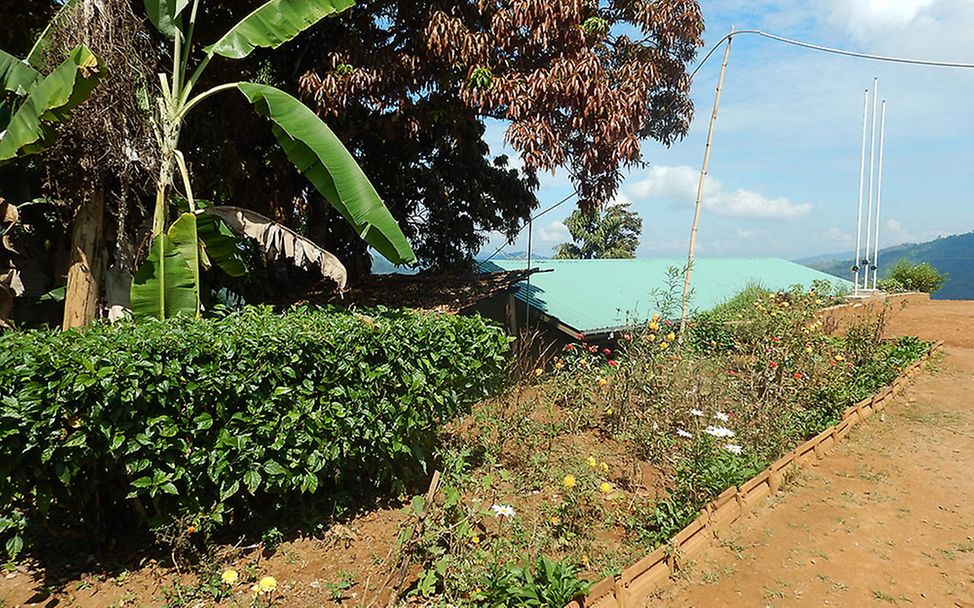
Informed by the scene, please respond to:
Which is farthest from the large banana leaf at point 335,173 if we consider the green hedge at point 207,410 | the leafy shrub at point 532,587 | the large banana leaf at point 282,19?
the leafy shrub at point 532,587

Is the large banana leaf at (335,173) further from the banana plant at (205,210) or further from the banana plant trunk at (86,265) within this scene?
the banana plant trunk at (86,265)

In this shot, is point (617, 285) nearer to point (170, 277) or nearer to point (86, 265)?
point (170, 277)

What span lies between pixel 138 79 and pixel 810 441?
704cm

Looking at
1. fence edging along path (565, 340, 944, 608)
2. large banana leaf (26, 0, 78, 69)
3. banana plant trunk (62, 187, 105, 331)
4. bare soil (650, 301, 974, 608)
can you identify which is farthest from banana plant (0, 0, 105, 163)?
bare soil (650, 301, 974, 608)

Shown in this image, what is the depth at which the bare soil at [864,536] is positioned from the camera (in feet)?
10.8

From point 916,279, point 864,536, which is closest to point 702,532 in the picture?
point 864,536

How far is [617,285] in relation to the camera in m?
11.0

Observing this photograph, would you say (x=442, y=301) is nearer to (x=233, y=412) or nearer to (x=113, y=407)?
(x=233, y=412)

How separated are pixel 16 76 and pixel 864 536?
23.7ft

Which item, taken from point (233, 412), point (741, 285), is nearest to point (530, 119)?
point (233, 412)

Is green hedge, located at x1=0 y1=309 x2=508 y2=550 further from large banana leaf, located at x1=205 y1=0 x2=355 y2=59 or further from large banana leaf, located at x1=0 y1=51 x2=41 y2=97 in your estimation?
large banana leaf, located at x1=205 y1=0 x2=355 y2=59

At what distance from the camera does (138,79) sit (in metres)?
4.62

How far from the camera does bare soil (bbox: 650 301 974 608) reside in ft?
10.8

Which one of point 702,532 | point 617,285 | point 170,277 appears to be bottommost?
point 702,532
